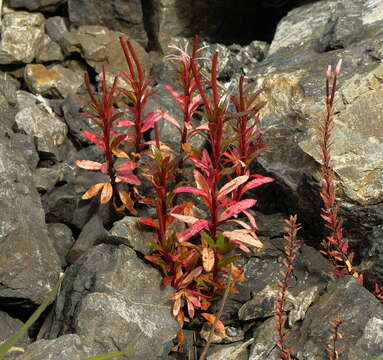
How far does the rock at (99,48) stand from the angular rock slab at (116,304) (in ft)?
8.89

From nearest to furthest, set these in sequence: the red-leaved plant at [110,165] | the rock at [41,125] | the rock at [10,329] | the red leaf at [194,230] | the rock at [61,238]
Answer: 1. the red leaf at [194,230]
2. the rock at [10,329]
3. the red-leaved plant at [110,165]
4. the rock at [61,238]
5. the rock at [41,125]

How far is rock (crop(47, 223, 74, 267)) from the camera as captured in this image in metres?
4.31

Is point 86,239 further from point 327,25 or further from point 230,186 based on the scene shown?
point 327,25

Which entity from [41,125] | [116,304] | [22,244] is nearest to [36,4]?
[41,125]

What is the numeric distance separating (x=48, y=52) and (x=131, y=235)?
118 inches

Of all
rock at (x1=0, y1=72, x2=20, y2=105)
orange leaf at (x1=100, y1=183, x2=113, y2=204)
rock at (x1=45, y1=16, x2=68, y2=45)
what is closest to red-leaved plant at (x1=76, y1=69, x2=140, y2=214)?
orange leaf at (x1=100, y1=183, x2=113, y2=204)

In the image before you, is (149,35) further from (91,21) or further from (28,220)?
(28,220)

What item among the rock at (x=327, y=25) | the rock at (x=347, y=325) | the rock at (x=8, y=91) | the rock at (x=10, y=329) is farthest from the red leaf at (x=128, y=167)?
A: the rock at (x=327, y=25)

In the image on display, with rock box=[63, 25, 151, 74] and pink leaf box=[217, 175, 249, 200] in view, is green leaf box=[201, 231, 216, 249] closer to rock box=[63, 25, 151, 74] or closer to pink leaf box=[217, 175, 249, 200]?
pink leaf box=[217, 175, 249, 200]

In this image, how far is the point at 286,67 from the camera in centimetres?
480

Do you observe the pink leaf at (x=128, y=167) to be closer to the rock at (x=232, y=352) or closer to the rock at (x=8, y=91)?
the rock at (x=232, y=352)

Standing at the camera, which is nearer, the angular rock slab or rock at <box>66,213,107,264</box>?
the angular rock slab

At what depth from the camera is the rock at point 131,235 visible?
3844mm

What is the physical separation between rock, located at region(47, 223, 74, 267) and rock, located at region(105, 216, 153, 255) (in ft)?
1.98
